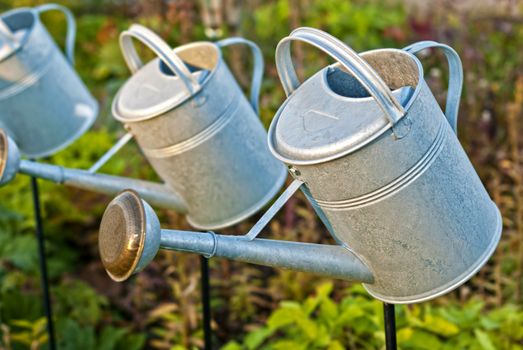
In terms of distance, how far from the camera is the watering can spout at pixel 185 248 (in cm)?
119

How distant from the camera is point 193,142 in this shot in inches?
65.6

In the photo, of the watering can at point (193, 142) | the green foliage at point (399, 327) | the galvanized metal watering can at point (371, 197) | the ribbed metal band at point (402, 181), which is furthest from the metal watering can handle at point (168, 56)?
the green foliage at point (399, 327)

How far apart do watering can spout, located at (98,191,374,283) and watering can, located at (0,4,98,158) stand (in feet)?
3.08

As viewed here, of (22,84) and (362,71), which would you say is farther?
(22,84)

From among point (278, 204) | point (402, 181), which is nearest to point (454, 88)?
point (402, 181)

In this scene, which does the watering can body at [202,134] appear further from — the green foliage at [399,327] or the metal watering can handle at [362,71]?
the green foliage at [399,327]

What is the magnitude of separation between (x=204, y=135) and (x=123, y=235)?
0.51 meters

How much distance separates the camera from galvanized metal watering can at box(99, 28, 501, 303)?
1178 millimetres

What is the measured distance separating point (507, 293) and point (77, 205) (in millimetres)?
1800

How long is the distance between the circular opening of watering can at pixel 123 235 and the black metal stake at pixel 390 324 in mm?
500

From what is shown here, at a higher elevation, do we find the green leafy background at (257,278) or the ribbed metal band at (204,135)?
the ribbed metal band at (204,135)

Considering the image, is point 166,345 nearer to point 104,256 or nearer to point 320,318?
point 320,318

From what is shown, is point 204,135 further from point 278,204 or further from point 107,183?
point 278,204

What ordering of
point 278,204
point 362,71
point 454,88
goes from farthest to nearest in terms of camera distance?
1. point 454,88
2. point 278,204
3. point 362,71
